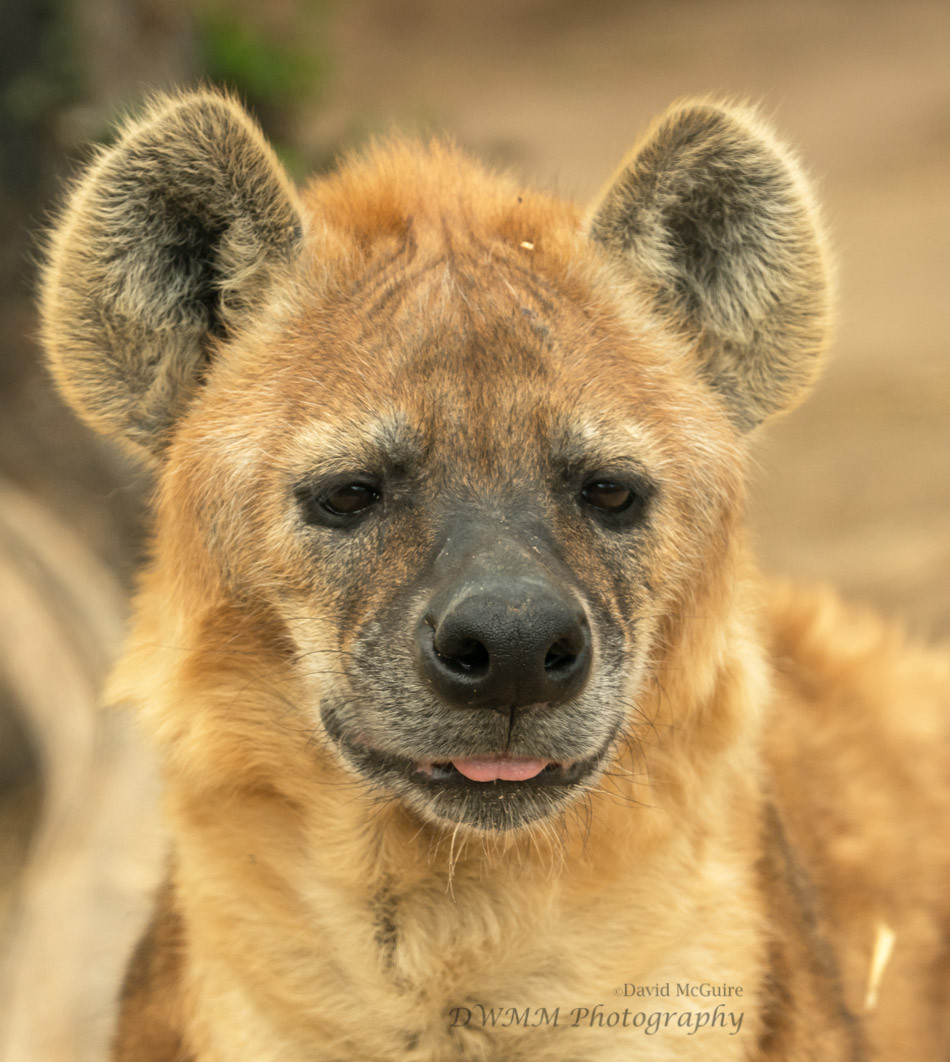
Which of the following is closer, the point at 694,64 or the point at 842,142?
the point at 842,142

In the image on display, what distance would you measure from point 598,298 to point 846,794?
1492mm

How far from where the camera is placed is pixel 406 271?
252 cm

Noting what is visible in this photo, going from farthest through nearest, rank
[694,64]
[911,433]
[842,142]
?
[694,64], [842,142], [911,433]

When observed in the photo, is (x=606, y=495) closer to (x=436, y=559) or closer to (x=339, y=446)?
(x=436, y=559)

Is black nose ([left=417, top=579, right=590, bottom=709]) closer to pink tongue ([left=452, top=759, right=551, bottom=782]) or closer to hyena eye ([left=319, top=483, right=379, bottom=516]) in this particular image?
pink tongue ([left=452, top=759, right=551, bottom=782])

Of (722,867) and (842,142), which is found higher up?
(842,142)

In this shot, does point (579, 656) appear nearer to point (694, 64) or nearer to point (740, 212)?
point (740, 212)

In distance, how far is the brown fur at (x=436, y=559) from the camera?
2.30 meters

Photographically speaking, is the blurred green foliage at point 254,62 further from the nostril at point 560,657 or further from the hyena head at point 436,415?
the nostril at point 560,657

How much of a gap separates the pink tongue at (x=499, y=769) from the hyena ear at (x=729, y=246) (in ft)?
2.89

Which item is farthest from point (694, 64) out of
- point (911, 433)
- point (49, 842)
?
point (49, 842)

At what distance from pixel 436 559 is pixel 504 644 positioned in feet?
0.79

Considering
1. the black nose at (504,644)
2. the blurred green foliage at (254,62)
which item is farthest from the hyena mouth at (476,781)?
the blurred green foliage at (254,62)

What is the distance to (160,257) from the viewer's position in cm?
251
